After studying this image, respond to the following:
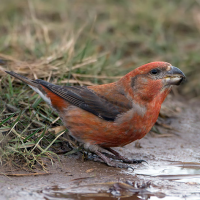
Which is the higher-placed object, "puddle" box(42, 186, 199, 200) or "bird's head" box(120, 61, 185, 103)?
"bird's head" box(120, 61, 185, 103)

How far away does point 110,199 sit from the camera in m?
3.35

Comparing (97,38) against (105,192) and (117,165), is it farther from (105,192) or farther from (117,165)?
(105,192)

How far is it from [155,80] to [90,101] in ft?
2.64

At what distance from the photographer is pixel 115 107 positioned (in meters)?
4.39

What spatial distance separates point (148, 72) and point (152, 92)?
0.25 m

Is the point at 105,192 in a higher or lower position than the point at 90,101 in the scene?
lower

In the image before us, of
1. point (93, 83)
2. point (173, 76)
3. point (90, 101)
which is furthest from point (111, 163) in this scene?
point (93, 83)

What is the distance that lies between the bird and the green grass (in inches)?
12.7

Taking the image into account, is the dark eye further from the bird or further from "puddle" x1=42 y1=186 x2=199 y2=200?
"puddle" x1=42 y1=186 x2=199 y2=200

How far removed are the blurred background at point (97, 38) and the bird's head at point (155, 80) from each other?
127 cm

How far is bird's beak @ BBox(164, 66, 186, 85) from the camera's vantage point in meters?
4.31

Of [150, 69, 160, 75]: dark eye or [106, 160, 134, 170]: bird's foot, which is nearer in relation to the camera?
[106, 160, 134, 170]: bird's foot

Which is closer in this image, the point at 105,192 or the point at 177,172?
the point at 105,192

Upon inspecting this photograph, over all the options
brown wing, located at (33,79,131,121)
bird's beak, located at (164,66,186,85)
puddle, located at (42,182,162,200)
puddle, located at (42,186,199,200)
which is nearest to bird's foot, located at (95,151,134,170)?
brown wing, located at (33,79,131,121)
